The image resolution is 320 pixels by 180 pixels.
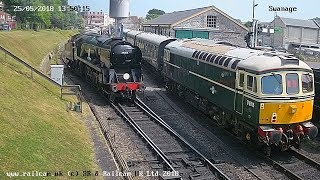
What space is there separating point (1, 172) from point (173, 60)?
16681 millimetres

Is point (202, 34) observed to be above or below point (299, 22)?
below

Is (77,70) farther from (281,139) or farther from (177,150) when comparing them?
(281,139)

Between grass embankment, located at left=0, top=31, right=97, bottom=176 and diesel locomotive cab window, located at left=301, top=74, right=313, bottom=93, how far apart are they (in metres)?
7.86

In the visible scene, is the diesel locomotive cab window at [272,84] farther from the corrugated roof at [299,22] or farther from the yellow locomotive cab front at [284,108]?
the corrugated roof at [299,22]

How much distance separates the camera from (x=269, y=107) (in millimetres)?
13867

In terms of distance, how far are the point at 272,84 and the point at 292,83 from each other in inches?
31.2

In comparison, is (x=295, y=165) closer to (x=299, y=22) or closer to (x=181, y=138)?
(x=181, y=138)

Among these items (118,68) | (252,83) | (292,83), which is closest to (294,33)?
(118,68)

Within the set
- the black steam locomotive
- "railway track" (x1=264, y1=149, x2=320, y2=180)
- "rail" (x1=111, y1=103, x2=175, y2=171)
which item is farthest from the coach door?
the black steam locomotive

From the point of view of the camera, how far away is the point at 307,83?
14.6 meters

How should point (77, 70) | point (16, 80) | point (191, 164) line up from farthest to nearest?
point (77, 70), point (16, 80), point (191, 164)

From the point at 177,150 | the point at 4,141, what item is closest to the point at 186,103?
the point at 177,150

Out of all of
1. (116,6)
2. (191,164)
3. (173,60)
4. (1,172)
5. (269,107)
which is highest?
(116,6)

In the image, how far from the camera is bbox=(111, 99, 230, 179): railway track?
42.8ft
